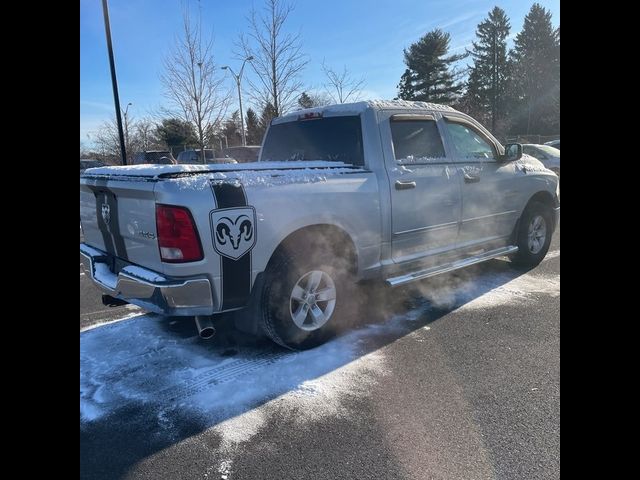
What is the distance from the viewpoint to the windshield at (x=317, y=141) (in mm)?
4121

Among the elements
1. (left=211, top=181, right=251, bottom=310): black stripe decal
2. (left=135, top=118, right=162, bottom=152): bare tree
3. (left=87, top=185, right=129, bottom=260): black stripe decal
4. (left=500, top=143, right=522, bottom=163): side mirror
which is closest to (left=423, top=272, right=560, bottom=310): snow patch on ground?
(left=500, top=143, right=522, bottom=163): side mirror

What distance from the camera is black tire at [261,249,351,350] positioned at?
3.24 m

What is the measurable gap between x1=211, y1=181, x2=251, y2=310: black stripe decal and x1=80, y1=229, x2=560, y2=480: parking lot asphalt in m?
0.58

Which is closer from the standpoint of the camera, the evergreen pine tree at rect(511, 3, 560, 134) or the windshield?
the windshield

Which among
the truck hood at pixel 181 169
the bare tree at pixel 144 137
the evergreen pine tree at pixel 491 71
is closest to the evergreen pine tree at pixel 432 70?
the evergreen pine tree at pixel 491 71

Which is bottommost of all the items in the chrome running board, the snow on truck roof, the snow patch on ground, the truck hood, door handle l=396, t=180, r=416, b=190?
the snow patch on ground

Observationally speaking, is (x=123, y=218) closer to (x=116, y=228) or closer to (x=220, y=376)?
(x=116, y=228)

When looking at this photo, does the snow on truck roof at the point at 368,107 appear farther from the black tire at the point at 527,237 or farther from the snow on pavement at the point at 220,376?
the snow on pavement at the point at 220,376

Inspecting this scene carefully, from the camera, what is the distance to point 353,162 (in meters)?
4.05

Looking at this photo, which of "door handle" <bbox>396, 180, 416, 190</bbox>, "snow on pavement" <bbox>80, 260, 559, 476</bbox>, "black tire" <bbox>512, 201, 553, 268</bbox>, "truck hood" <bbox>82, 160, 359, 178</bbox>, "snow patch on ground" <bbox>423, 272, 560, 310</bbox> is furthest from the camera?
"black tire" <bbox>512, 201, 553, 268</bbox>

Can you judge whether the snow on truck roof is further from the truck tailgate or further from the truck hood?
the truck tailgate
